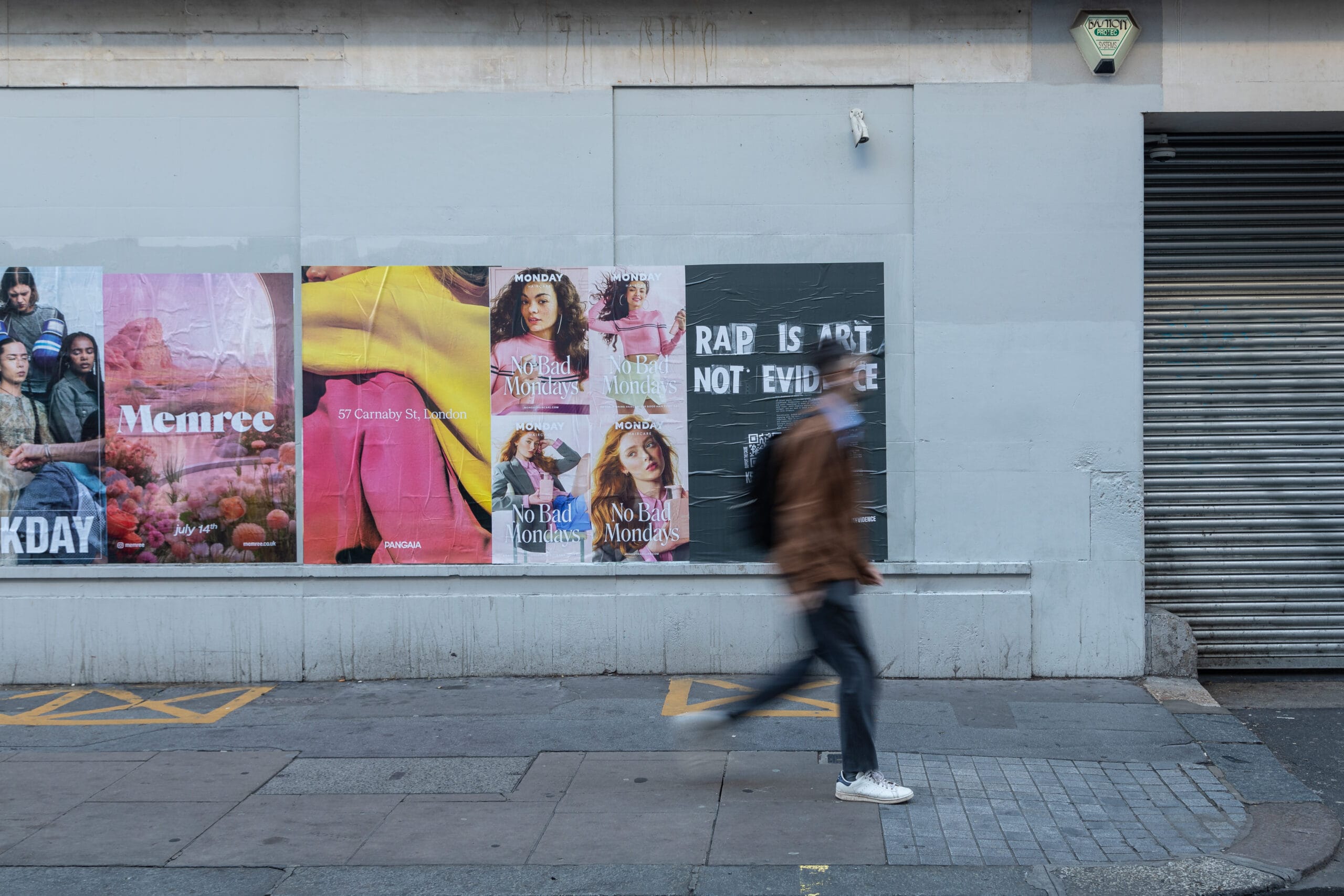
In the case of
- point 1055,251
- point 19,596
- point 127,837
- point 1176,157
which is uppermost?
point 1176,157

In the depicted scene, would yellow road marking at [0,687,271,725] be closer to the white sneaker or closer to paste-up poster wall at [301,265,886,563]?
paste-up poster wall at [301,265,886,563]

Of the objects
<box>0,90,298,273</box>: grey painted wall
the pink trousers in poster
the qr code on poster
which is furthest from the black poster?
<box>0,90,298,273</box>: grey painted wall

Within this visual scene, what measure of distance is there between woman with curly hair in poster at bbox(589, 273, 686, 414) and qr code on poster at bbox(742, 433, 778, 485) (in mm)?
600

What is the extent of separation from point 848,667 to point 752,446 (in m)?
2.75

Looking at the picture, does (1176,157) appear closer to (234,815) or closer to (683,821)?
(683,821)

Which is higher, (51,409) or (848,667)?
(51,409)

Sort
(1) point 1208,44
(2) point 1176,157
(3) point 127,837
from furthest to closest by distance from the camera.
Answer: (2) point 1176,157 → (1) point 1208,44 → (3) point 127,837

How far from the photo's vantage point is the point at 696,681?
24.2 ft

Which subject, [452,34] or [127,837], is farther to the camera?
[452,34]

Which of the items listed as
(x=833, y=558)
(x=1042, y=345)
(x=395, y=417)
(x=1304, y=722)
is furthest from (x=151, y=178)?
(x=1304, y=722)

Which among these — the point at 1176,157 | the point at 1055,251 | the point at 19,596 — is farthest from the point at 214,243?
the point at 1176,157

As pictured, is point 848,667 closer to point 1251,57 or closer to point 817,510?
point 817,510

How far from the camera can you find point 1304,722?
6727 mm

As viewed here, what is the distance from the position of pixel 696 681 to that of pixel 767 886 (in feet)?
10.2
